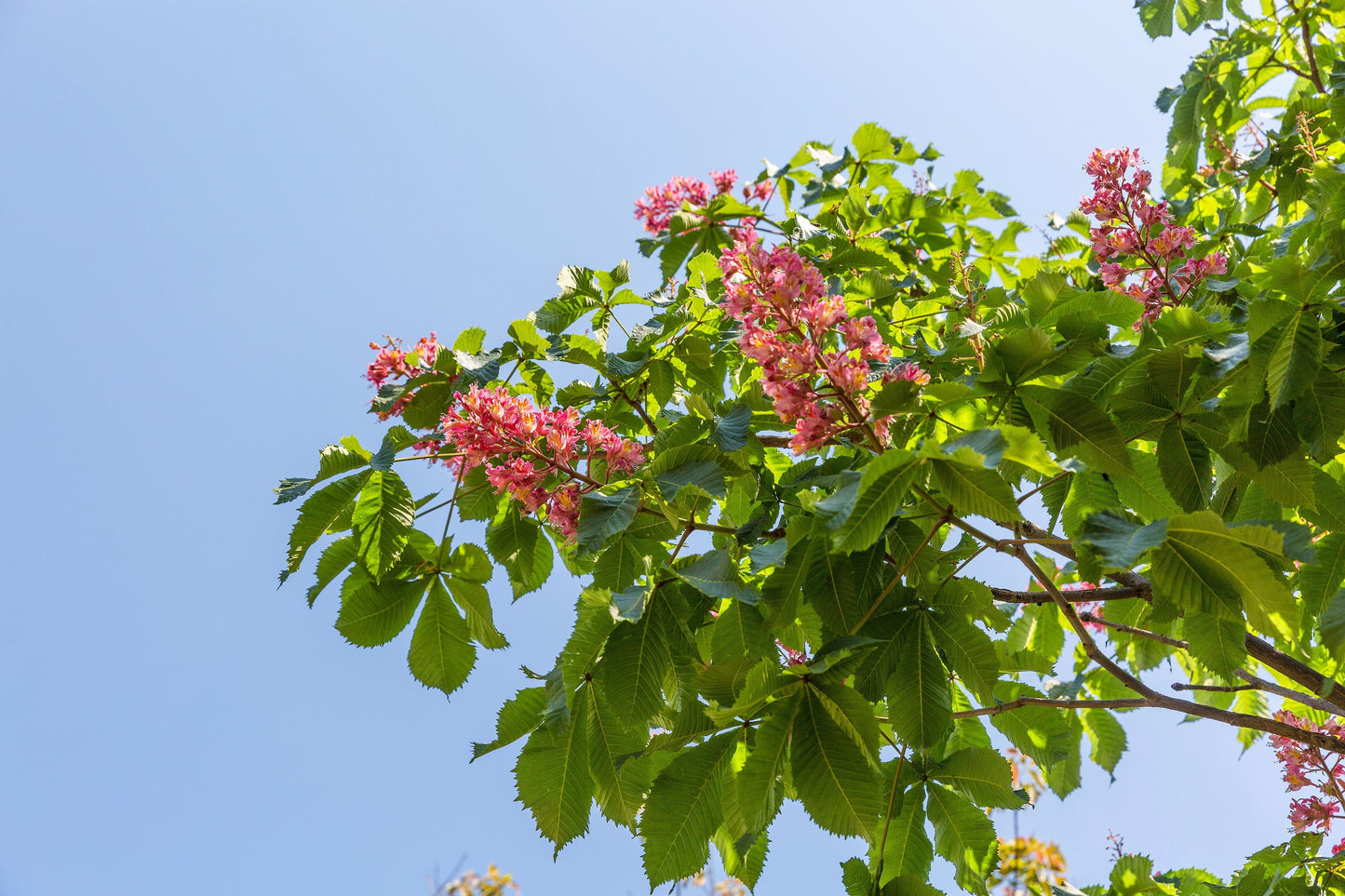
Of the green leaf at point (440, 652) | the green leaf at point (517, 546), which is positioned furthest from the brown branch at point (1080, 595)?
the green leaf at point (440, 652)

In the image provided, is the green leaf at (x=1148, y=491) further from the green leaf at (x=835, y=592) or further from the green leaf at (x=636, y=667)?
the green leaf at (x=636, y=667)

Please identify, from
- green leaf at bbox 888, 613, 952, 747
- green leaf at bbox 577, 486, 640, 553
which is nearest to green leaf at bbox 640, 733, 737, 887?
green leaf at bbox 888, 613, 952, 747

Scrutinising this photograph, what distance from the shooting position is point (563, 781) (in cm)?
199

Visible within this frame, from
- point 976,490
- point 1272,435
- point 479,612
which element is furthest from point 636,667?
point 1272,435

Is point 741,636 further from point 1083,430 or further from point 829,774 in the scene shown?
point 1083,430

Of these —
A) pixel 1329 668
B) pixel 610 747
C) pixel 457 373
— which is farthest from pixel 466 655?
pixel 1329 668

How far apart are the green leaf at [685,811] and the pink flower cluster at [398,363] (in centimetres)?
126

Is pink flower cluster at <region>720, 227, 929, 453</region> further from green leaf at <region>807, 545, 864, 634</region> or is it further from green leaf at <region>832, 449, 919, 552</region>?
green leaf at <region>832, 449, 919, 552</region>

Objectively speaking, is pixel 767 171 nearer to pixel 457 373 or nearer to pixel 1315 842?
pixel 457 373

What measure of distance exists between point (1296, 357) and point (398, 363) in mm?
2106

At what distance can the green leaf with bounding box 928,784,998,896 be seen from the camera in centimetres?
221

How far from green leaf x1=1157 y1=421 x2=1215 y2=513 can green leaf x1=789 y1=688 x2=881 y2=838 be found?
0.88m

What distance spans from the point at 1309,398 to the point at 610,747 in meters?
1.59

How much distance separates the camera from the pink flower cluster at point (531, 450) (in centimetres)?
210
